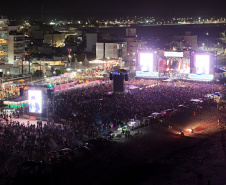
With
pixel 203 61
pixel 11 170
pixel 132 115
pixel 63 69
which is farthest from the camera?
pixel 63 69

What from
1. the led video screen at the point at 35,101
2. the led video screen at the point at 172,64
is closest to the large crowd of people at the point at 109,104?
the led video screen at the point at 35,101

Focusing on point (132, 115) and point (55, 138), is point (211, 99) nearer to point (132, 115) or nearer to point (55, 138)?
point (132, 115)

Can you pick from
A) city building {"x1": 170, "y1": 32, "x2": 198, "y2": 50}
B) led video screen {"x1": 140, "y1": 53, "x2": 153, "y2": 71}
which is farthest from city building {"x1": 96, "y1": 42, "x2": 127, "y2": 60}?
led video screen {"x1": 140, "y1": 53, "x2": 153, "y2": 71}

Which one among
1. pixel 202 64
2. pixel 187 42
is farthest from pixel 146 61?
pixel 187 42

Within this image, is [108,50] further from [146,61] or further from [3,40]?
[3,40]

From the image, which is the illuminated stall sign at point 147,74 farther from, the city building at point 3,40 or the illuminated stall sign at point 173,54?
the city building at point 3,40

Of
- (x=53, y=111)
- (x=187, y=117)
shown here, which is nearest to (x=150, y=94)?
(x=187, y=117)
